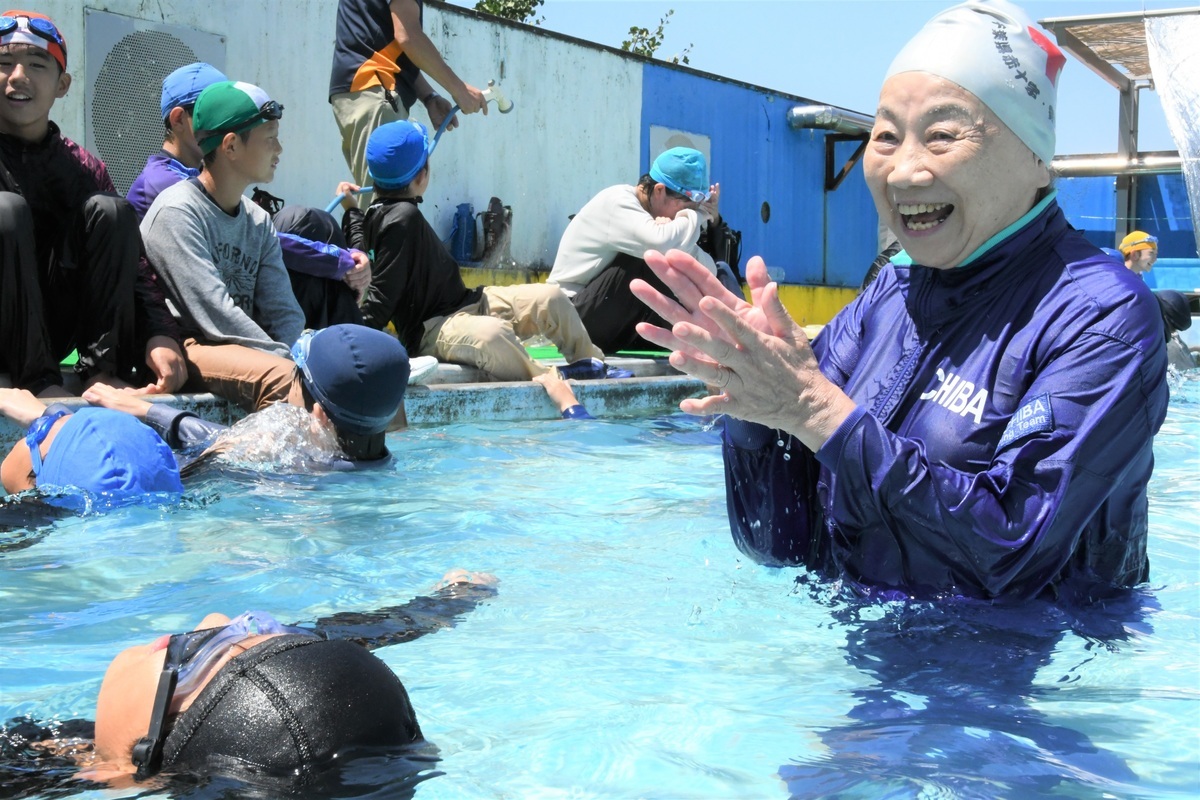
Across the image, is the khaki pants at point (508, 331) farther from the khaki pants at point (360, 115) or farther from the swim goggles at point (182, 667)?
the swim goggles at point (182, 667)

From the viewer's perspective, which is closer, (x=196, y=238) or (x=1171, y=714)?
(x=1171, y=714)

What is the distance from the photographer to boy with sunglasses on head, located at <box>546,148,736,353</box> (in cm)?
910

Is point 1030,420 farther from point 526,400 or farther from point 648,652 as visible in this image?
point 526,400

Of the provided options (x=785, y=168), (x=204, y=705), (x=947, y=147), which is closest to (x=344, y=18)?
(x=947, y=147)

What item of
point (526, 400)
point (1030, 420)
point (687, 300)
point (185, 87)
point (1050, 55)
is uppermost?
point (185, 87)

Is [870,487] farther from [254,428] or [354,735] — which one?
[254,428]

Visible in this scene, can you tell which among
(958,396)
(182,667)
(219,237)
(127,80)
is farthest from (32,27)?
(958,396)

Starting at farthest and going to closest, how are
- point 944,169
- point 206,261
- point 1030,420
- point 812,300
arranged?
point 812,300, point 206,261, point 944,169, point 1030,420

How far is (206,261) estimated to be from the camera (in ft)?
21.0

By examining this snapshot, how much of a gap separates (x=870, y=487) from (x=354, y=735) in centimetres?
112

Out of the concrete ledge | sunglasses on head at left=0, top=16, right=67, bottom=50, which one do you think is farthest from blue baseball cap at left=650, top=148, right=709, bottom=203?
sunglasses on head at left=0, top=16, right=67, bottom=50

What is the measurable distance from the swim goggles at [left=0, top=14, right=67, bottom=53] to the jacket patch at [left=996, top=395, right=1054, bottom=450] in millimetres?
5343

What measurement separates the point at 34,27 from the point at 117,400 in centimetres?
202

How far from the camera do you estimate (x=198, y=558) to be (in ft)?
13.8
